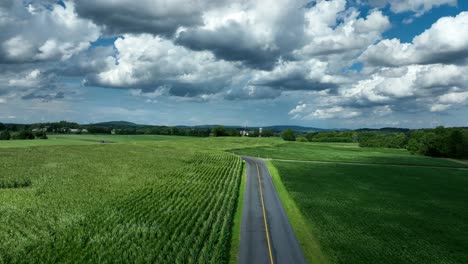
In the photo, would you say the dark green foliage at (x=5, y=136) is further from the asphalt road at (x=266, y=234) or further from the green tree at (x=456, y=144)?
the green tree at (x=456, y=144)

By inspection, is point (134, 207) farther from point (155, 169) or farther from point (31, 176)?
point (155, 169)

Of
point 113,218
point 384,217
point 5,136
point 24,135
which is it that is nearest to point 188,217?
point 113,218

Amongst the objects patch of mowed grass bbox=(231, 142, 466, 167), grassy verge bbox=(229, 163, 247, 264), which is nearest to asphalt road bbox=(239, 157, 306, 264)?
grassy verge bbox=(229, 163, 247, 264)

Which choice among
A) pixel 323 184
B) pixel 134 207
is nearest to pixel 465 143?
pixel 323 184

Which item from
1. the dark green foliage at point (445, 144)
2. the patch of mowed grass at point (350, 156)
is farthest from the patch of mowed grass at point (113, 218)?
the dark green foliage at point (445, 144)

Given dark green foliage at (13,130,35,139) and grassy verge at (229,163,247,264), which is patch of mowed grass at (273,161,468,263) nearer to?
grassy verge at (229,163,247,264)

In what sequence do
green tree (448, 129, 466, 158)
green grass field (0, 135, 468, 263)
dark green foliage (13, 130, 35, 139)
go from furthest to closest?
green tree (448, 129, 466, 158) → dark green foliage (13, 130, 35, 139) → green grass field (0, 135, 468, 263)
